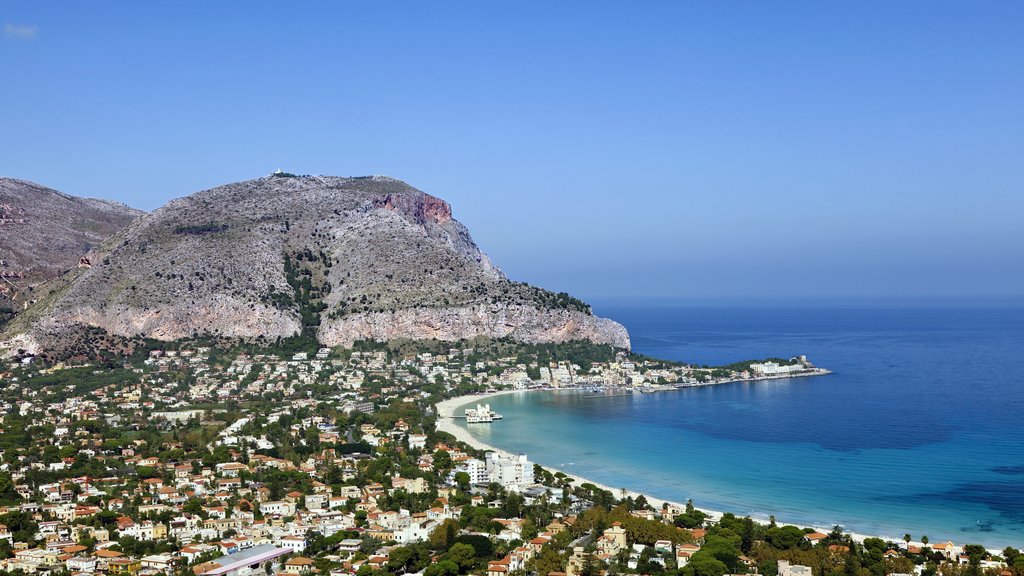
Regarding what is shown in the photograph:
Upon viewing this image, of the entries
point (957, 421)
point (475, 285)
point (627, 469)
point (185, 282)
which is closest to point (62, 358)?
point (185, 282)

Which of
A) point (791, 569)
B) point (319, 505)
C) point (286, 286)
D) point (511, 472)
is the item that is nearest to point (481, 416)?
point (511, 472)

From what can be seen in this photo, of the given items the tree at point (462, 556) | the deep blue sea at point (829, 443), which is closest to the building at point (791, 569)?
the deep blue sea at point (829, 443)

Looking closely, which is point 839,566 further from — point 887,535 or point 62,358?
point 62,358

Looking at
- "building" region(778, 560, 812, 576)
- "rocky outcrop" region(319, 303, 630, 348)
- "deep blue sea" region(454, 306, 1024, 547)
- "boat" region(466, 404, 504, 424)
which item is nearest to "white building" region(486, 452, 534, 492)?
"deep blue sea" region(454, 306, 1024, 547)

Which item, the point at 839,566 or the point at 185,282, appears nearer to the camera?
the point at 839,566

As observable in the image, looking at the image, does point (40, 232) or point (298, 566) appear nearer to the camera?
point (298, 566)

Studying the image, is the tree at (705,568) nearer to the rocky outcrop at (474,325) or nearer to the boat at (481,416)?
the boat at (481,416)

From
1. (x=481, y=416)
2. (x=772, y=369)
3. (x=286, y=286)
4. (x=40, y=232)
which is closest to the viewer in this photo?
(x=481, y=416)

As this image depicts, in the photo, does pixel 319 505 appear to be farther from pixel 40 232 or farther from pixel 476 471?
pixel 40 232
